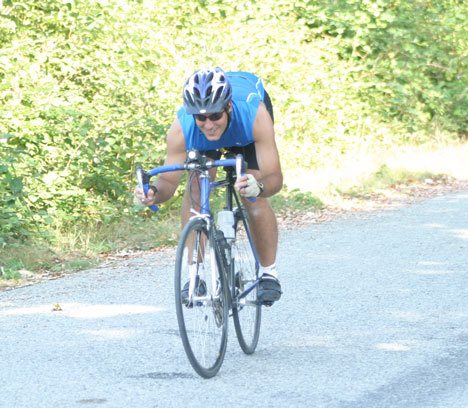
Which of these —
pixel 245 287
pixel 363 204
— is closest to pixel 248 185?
pixel 245 287

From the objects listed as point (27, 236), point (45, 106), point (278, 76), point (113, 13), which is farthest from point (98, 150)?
point (278, 76)

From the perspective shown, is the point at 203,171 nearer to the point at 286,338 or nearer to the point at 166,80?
the point at 286,338

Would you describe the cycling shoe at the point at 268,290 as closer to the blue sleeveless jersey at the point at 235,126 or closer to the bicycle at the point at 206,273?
the bicycle at the point at 206,273

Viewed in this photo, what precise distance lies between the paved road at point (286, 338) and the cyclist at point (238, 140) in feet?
1.82

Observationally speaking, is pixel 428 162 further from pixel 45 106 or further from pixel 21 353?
pixel 21 353

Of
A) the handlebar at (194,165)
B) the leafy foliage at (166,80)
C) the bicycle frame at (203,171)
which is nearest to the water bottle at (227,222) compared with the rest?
the bicycle frame at (203,171)

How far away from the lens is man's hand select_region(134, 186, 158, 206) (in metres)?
6.14

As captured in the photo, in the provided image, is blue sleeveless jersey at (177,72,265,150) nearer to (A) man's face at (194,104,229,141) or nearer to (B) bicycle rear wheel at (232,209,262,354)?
(A) man's face at (194,104,229,141)

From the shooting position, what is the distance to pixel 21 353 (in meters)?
6.57

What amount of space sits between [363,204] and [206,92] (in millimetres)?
7683

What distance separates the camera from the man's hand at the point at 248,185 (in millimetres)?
5875

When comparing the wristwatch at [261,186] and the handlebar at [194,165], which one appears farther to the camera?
the wristwatch at [261,186]

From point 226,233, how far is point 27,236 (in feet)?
14.8

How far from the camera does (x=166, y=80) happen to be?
14.8 meters
